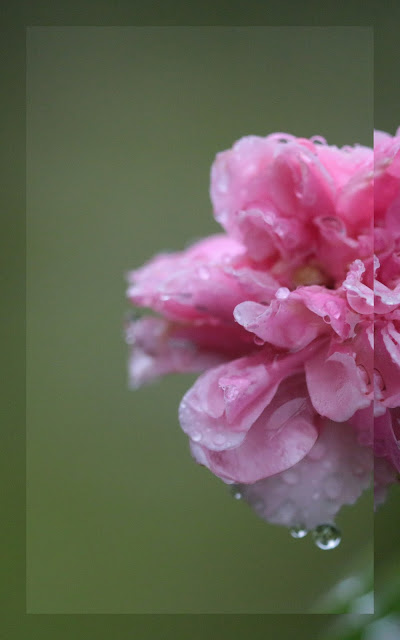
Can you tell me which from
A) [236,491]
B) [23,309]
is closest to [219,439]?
[236,491]

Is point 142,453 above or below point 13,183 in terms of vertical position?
below

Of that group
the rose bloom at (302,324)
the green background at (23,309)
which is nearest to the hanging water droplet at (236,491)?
the rose bloom at (302,324)

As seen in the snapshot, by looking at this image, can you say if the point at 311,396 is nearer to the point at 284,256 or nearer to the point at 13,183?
the point at 284,256

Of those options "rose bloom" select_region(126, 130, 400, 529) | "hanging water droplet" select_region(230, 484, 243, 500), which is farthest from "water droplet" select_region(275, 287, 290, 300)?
"hanging water droplet" select_region(230, 484, 243, 500)

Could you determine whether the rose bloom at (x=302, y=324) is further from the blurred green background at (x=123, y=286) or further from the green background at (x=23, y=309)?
the blurred green background at (x=123, y=286)

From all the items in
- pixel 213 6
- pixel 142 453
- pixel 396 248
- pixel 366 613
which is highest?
pixel 213 6

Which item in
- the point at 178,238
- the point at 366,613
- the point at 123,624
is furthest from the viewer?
the point at 178,238

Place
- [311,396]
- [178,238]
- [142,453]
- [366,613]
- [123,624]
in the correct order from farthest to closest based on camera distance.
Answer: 1. [178,238]
2. [142,453]
3. [123,624]
4. [366,613]
5. [311,396]

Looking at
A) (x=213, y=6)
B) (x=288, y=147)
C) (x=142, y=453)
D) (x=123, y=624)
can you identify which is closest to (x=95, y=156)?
(x=213, y=6)
